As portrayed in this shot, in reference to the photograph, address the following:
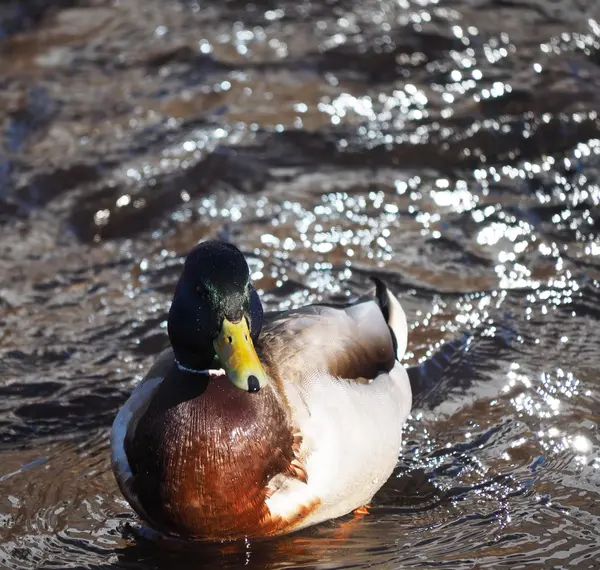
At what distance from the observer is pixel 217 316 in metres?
3.54

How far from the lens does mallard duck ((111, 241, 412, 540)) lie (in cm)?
356

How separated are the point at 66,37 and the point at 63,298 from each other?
4.07 metres

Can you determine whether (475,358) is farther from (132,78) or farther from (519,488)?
(132,78)

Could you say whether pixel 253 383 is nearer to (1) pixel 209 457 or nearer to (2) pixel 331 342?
(1) pixel 209 457

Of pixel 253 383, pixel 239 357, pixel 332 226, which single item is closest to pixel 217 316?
pixel 239 357

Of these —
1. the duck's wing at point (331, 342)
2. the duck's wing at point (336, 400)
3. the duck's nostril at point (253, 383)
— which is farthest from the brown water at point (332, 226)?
the duck's nostril at point (253, 383)

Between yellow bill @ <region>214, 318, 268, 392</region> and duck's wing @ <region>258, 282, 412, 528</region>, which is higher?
yellow bill @ <region>214, 318, 268, 392</region>

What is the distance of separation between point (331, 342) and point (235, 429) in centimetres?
71

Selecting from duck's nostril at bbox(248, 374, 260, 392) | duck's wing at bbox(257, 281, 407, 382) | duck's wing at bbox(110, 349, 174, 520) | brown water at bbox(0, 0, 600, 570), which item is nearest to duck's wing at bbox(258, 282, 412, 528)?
duck's wing at bbox(257, 281, 407, 382)

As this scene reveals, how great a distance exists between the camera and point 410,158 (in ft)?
23.3

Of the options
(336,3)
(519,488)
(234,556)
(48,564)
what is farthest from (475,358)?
(336,3)

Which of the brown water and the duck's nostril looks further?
the brown water

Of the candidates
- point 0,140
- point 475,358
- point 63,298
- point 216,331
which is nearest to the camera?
point 216,331

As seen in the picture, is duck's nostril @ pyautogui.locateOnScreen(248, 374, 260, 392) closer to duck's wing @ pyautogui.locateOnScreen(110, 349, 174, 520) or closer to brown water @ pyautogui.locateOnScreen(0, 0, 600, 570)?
duck's wing @ pyautogui.locateOnScreen(110, 349, 174, 520)
